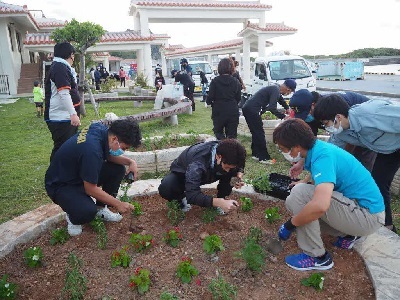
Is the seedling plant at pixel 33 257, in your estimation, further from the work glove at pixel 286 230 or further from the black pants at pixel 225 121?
the black pants at pixel 225 121

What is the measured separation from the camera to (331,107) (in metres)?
2.98

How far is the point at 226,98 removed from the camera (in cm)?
541

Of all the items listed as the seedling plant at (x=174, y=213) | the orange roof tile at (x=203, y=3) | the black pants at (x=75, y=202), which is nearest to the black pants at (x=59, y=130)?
the black pants at (x=75, y=202)

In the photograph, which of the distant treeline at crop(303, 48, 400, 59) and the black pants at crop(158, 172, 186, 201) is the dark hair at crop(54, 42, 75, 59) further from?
the distant treeline at crop(303, 48, 400, 59)

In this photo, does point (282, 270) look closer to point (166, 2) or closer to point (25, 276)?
point (25, 276)

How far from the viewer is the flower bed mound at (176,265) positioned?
2.27 meters

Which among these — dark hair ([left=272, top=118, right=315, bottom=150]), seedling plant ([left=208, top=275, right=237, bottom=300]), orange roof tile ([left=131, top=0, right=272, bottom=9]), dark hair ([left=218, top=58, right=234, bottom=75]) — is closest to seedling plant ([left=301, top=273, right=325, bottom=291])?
seedling plant ([left=208, top=275, right=237, bottom=300])

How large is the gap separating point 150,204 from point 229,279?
1.47 metres

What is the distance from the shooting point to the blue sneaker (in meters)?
2.46

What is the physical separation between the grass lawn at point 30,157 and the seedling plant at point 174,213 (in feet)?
5.83

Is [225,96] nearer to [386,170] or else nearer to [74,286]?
[386,170]

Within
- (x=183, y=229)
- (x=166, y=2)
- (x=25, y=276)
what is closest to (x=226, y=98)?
(x=183, y=229)

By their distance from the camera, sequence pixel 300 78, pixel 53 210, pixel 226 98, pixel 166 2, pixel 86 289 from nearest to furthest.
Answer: pixel 86 289, pixel 53 210, pixel 226 98, pixel 300 78, pixel 166 2

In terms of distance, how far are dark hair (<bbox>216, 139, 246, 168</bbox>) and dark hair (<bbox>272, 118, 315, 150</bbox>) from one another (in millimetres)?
342
